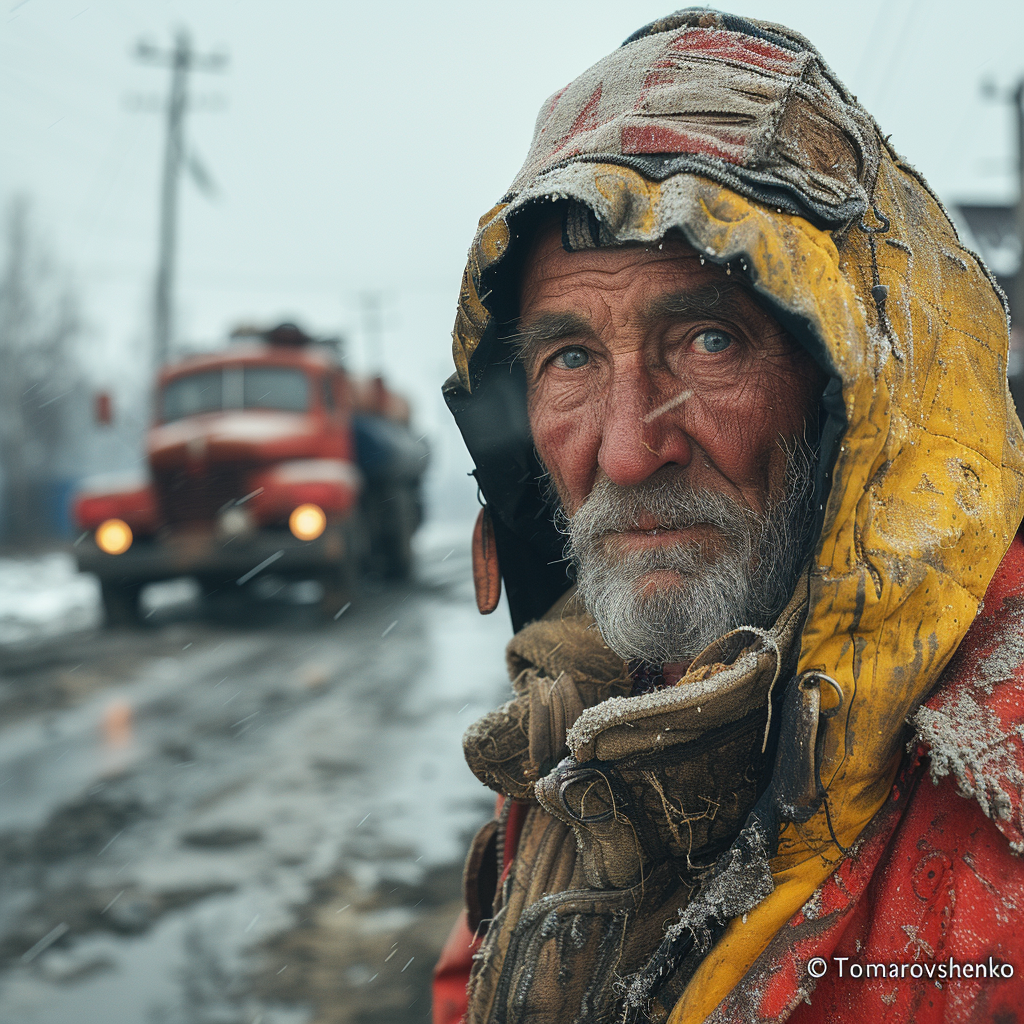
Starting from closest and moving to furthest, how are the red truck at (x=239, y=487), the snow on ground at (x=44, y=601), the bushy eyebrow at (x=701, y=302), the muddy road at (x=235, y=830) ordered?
the bushy eyebrow at (x=701, y=302)
the muddy road at (x=235, y=830)
the red truck at (x=239, y=487)
the snow on ground at (x=44, y=601)

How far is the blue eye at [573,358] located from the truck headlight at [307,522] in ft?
23.4

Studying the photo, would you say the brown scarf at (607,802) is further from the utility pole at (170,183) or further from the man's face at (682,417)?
the utility pole at (170,183)

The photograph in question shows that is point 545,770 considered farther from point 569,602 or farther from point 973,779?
point 973,779

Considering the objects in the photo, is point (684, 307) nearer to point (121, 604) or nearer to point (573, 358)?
point (573, 358)

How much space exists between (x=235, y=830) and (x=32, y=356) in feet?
103

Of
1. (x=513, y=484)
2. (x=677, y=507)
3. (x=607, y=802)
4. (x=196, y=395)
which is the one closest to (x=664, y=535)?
(x=677, y=507)

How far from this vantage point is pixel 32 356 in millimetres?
30312

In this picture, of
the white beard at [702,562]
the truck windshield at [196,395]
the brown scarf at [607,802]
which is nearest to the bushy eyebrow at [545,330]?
the white beard at [702,562]

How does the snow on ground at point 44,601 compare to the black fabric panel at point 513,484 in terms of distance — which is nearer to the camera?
the black fabric panel at point 513,484

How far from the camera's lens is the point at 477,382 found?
1.65 m

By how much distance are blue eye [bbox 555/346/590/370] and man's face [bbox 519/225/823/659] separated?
4 cm

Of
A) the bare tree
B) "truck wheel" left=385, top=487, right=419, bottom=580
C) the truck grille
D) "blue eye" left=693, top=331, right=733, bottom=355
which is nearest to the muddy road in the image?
the truck grille

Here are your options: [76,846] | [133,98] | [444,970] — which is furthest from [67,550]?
[444,970]

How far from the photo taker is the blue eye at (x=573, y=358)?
142 cm
